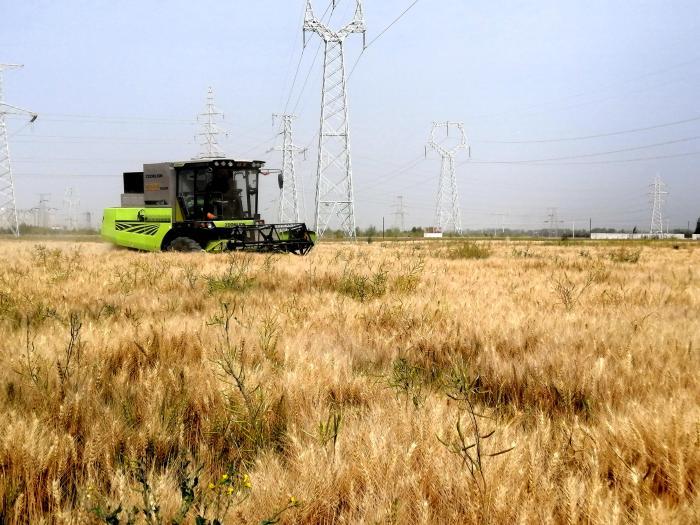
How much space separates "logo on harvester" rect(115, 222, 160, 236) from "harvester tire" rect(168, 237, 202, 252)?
1.34m

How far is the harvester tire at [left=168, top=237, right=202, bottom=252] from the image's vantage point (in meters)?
16.8

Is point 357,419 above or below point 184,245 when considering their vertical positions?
below

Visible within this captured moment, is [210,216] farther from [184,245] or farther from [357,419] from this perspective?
[357,419]

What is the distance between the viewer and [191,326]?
12.3 feet

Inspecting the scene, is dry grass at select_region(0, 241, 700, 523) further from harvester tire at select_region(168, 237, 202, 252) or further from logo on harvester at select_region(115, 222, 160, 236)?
logo on harvester at select_region(115, 222, 160, 236)

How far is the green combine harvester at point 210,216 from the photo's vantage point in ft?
55.5

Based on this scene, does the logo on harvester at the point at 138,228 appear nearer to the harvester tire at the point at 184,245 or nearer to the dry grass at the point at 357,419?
the harvester tire at the point at 184,245

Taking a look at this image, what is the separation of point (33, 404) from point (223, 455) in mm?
945

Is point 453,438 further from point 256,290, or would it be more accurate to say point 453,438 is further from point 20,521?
point 256,290

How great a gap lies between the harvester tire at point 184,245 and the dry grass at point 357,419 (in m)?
12.5

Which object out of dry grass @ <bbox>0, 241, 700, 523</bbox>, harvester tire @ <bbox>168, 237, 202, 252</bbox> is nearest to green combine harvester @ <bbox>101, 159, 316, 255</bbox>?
harvester tire @ <bbox>168, 237, 202, 252</bbox>

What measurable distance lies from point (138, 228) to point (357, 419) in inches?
757

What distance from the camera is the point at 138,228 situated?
63.4ft

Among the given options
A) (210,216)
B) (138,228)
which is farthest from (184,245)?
(138,228)
